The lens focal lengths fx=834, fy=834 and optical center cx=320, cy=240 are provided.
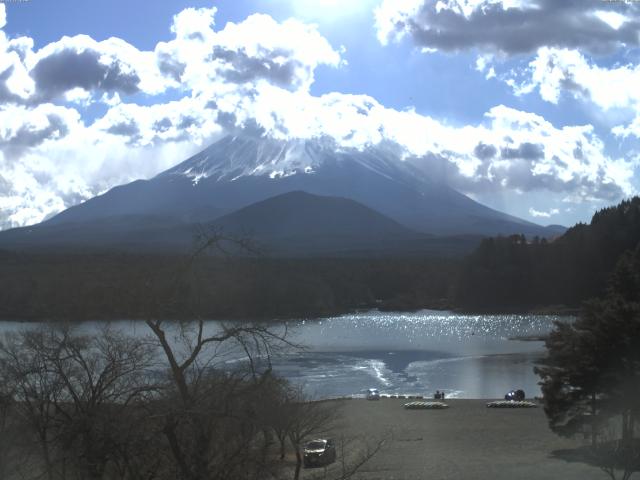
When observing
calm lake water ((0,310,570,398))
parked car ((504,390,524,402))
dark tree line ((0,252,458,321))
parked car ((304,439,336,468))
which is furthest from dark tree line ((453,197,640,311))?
parked car ((304,439,336,468))

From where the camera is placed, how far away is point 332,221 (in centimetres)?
15388

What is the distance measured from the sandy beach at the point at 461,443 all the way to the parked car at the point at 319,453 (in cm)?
27

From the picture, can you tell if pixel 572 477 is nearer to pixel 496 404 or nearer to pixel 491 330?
pixel 496 404

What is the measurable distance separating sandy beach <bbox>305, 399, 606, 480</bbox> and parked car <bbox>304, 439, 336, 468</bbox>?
27cm

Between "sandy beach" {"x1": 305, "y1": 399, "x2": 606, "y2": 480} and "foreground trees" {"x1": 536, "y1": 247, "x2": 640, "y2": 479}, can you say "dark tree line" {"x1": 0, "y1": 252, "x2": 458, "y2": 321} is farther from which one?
"foreground trees" {"x1": 536, "y1": 247, "x2": 640, "y2": 479}

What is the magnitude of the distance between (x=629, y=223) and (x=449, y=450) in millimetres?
56636

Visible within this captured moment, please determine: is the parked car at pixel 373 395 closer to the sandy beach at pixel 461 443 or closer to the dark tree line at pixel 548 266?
the sandy beach at pixel 461 443

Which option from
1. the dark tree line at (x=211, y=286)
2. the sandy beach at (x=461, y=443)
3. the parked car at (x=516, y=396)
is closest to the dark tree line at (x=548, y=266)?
the dark tree line at (x=211, y=286)

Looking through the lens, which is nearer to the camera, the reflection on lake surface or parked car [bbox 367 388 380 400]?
parked car [bbox 367 388 380 400]

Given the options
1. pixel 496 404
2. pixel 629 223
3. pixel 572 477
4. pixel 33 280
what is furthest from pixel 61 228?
pixel 572 477

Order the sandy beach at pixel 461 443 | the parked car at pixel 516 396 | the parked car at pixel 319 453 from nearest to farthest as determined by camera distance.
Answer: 1. the sandy beach at pixel 461 443
2. the parked car at pixel 319 453
3. the parked car at pixel 516 396

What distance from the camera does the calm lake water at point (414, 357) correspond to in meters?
31.6

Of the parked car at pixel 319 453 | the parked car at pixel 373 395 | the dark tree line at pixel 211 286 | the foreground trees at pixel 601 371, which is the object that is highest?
the dark tree line at pixel 211 286

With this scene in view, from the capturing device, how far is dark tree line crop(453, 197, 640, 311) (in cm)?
6956
